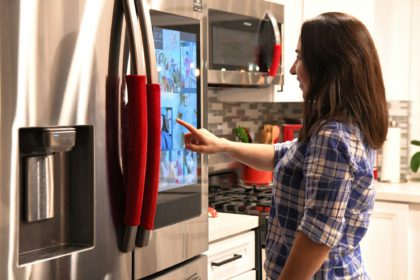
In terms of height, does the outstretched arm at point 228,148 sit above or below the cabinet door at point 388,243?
above

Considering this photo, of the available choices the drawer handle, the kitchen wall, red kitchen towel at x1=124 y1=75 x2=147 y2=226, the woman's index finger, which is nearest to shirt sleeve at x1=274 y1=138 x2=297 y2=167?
the woman's index finger

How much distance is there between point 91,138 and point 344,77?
0.67 metres

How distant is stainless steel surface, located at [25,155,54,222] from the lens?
1.28 meters

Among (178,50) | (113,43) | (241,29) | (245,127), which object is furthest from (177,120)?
(245,127)

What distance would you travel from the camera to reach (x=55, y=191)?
1370mm

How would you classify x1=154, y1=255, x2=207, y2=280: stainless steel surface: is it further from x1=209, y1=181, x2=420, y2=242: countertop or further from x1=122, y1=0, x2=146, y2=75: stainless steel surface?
x1=122, y1=0, x2=146, y2=75: stainless steel surface

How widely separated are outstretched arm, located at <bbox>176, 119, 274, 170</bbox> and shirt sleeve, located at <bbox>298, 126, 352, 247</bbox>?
0.37 m

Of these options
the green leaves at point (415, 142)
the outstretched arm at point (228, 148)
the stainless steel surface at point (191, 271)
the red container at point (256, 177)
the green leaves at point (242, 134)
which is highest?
the outstretched arm at point (228, 148)

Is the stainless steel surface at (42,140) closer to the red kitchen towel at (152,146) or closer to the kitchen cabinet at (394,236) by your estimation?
the red kitchen towel at (152,146)

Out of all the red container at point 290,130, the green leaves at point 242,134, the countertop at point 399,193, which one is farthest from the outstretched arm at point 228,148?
the red container at point 290,130

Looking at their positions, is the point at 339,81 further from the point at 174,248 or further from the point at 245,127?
the point at 245,127

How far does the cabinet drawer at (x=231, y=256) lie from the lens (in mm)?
2299

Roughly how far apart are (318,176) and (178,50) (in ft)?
1.70

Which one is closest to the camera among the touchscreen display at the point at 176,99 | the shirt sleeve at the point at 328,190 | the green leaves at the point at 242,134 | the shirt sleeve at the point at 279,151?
the shirt sleeve at the point at 328,190
